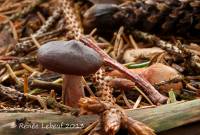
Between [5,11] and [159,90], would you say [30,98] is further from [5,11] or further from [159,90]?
[5,11]

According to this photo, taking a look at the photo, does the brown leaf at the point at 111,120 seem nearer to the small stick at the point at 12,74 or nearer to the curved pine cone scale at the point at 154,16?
the small stick at the point at 12,74

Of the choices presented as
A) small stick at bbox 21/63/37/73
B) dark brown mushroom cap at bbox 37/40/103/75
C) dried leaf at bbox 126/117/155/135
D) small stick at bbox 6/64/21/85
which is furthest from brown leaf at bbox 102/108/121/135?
small stick at bbox 21/63/37/73

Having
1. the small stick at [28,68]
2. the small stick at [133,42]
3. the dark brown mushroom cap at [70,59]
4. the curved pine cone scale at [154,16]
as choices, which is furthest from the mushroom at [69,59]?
the curved pine cone scale at [154,16]

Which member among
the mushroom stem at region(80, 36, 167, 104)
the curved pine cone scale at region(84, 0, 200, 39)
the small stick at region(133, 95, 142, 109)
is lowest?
the small stick at region(133, 95, 142, 109)

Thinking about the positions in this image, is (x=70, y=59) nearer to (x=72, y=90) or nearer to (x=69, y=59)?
(x=69, y=59)

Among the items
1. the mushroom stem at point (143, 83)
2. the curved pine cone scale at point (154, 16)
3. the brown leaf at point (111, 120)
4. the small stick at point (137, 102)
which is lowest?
the small stick at point (137, 102)

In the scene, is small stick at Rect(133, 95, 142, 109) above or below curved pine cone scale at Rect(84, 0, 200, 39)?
below

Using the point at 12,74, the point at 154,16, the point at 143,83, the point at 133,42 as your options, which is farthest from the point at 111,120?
the point at 154,16

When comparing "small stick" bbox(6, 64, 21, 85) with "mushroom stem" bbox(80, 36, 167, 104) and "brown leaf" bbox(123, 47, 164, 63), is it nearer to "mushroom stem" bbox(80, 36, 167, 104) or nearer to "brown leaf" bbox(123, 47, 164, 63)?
"mushroom stem" bbox(80, 36, 167, 104)

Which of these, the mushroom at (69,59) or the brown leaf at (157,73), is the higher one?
the mushroom at (69,59)
